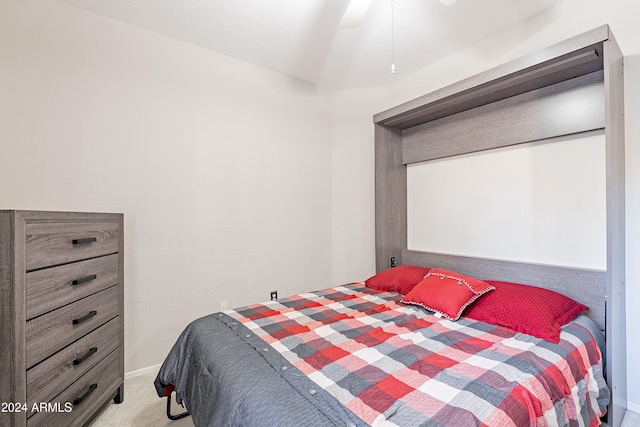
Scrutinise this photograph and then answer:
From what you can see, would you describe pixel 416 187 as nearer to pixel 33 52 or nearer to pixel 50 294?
pixel 50 294

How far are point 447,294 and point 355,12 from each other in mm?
1772

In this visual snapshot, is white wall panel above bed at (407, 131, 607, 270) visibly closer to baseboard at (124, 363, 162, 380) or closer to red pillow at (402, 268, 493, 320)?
red pillow at (402, 268, 493, 320)

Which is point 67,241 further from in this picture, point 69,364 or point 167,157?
point 167,157

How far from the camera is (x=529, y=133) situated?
7.06ft

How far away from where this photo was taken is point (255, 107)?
295 cm

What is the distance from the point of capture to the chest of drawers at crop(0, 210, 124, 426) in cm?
123

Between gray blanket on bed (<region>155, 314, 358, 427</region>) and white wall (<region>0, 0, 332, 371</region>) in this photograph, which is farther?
white wall (<region>0, 0, 332, 371</region>)

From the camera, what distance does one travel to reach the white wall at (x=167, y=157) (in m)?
2.00

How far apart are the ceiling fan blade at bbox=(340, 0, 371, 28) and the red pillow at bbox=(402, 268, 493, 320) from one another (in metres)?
1.72

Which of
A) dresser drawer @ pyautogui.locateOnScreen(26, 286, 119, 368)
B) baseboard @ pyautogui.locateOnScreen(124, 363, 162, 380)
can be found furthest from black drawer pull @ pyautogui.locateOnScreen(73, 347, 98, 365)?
baseboard @ pyautogui.locateOnScreen(124, 363, 162, 380)

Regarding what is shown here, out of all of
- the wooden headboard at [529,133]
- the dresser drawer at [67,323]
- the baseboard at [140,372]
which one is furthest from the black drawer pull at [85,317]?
the wooden headboard at [529,133]

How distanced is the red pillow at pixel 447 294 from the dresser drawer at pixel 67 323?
6.33 feet

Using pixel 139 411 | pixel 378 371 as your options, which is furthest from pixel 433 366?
pixel 139 411

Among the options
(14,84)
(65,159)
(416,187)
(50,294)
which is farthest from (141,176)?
(416,187)
